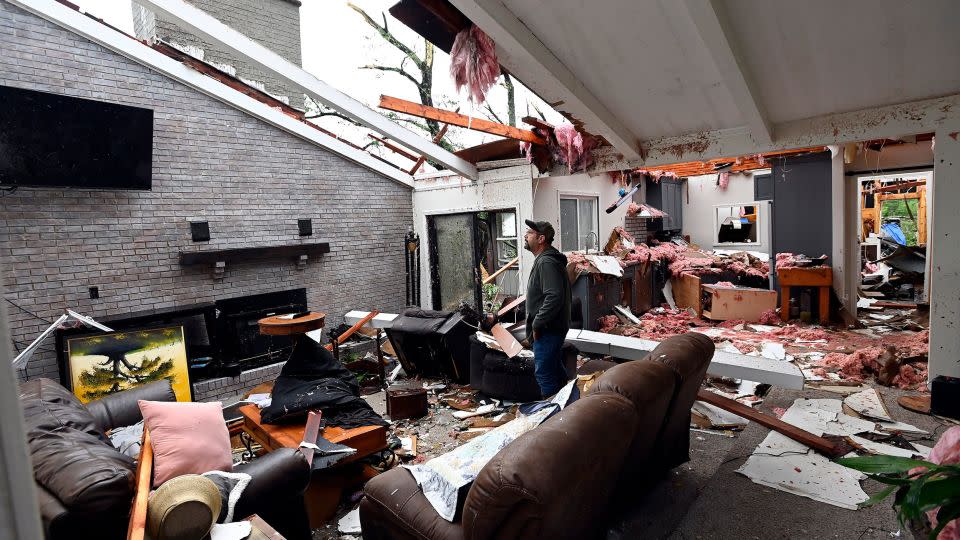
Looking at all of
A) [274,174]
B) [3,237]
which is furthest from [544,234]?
[3,237]

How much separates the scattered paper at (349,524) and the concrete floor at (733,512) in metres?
1.55

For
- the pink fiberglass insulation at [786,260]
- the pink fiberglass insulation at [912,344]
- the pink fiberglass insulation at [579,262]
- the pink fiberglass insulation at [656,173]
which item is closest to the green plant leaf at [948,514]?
the pink fiberglass insulation at [912,344]

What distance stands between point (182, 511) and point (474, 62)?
328 centimetres

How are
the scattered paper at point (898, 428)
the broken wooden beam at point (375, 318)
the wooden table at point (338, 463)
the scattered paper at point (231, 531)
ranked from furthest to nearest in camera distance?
the broken wooden beam at point (375, 318) → the scattered paper at point (898, 428) → the wooden table at point (338, 463) → the scattered paper at point (231, 531)

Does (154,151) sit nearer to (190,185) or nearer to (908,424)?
(190,185)

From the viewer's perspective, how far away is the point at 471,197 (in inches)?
273

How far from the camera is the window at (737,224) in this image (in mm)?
10139

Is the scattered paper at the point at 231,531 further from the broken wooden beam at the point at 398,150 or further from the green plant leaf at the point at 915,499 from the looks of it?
the broken wooden beam at the point at 398,150

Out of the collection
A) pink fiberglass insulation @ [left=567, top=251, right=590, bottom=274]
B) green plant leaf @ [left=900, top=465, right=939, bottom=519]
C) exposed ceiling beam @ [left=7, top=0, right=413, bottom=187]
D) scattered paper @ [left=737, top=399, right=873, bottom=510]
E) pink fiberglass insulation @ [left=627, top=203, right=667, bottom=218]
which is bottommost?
scattered paper @ [left=737, top=399, right=873, bottom=510]

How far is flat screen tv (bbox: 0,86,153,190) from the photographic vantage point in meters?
4.00

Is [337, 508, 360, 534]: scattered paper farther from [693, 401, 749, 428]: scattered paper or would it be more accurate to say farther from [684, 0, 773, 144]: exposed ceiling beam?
[684, 0, 773, 144]: exposed ceiling beam

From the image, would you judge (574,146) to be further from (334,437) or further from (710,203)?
(710,203)

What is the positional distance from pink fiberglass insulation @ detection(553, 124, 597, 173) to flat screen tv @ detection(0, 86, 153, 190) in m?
4.38

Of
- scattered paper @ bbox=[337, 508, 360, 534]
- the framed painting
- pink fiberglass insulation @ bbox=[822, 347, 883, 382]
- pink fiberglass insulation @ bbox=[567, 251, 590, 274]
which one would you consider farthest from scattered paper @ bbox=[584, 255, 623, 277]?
the framed painting
